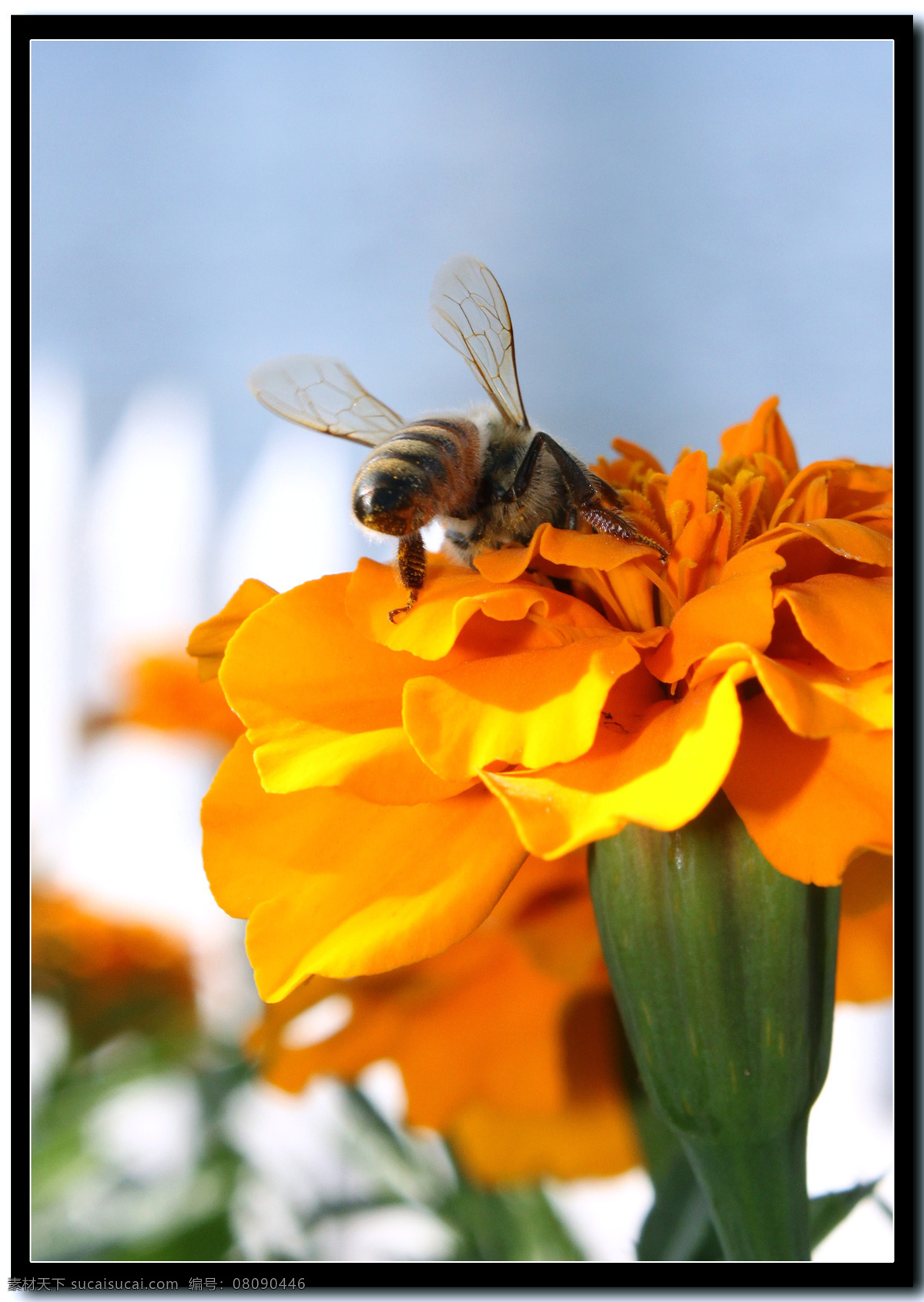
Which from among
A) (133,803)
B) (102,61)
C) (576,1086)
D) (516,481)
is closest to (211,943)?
(133,803)

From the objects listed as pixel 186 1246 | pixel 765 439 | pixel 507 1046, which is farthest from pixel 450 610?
pixel 186 1246

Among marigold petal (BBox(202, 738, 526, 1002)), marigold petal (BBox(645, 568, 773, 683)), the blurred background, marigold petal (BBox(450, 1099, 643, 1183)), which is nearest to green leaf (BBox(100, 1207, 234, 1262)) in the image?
the blurred background

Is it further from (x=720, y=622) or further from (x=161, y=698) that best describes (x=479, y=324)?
(x=161, y=698)

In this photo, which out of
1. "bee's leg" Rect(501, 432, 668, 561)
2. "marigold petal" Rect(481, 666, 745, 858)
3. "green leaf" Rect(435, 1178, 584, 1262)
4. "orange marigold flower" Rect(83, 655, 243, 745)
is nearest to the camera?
"marigold petal" Rect(481, 666, 745, 858)

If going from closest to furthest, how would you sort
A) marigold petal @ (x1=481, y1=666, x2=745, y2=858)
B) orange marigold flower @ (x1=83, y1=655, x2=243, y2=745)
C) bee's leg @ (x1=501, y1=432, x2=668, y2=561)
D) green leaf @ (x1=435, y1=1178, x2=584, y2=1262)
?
marigold petal @ (x1=481, y1=666, x2=745, y2=858) → bee's leg @ (x1=501, y1=432, x2=668, y2=561) → green leaf @ (x1=435, y1=1178, x2=584, y2=1262) → orange marigold flower @ (x1=83, y1=655, x2=243, y2=745)

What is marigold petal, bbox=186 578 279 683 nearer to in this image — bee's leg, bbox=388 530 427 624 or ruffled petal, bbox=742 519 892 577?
bee's leg, bbox=388 530 427 624

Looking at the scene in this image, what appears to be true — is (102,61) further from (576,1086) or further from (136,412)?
(576,1086)

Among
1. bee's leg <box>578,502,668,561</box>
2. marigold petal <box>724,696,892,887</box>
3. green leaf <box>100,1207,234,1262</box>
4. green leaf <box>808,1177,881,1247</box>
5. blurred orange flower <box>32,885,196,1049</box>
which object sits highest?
bee's leg <box>578,502,668,561</box>
